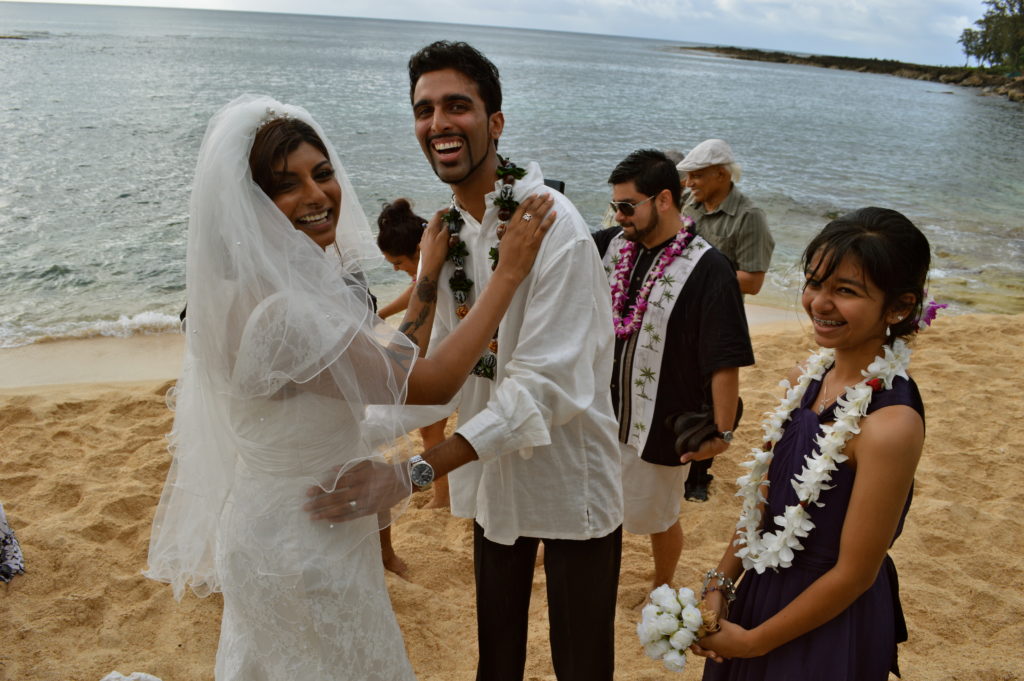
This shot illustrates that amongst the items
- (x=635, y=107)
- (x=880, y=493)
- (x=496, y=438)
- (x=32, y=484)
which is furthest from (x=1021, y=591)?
(x=635, y=107)

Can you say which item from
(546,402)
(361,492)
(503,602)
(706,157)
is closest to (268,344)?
(361,492)

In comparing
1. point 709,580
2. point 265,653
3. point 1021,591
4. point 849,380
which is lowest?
point 1021,591

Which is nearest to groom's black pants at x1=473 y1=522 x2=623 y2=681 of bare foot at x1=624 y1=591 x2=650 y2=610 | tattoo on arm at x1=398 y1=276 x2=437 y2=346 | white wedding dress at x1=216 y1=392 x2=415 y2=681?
white wedding dress at x1=216 y1=392 x2=415 y2=681

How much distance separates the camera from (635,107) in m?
43.2

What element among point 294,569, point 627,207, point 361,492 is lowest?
point 294,569

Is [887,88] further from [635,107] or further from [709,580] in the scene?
[709,580]

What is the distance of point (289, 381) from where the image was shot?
208 centimetres

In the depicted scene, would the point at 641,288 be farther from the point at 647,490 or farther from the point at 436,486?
the point at 436,486

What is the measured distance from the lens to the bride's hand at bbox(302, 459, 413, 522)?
2.15m

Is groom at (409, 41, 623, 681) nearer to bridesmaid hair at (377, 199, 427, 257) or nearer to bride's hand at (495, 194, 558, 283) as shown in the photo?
bride's hand at (495, 194, 558, 283)

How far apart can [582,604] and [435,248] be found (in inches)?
54.3

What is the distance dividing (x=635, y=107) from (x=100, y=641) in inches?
1706

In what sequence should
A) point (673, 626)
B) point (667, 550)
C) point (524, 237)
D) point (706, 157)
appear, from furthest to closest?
point (706, 157) → point (667, 550) → point (524, 237) → point (673, 626)

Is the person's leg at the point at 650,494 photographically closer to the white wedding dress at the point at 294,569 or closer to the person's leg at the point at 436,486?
the person's leg at the point at 436,486
